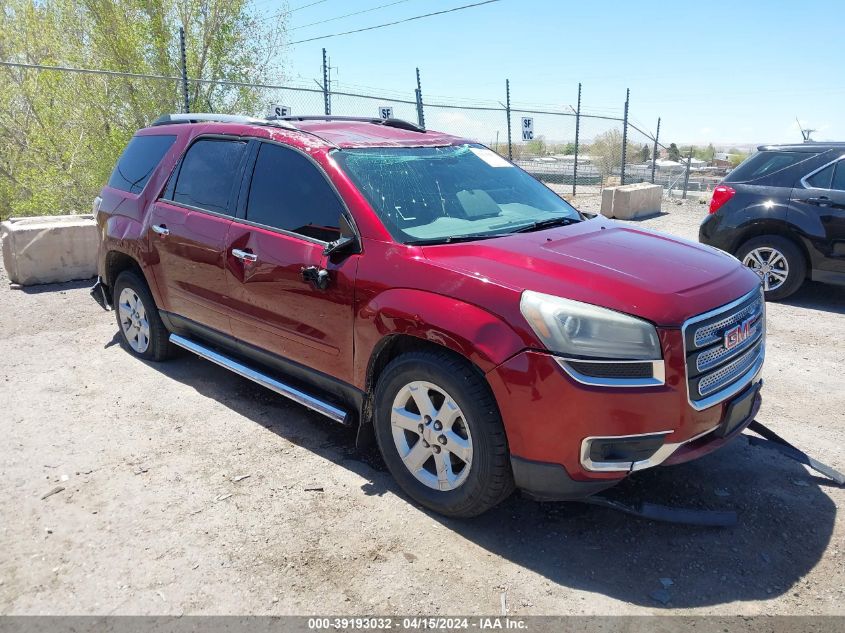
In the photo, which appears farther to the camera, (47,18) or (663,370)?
(47,18)

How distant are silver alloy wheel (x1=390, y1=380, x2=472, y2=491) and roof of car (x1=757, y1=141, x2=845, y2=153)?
612cm

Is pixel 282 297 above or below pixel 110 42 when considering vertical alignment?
below

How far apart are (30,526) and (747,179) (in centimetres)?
744

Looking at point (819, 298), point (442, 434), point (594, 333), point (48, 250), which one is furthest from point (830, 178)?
point (48, 250)

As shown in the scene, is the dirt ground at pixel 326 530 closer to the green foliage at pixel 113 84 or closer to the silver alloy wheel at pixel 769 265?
the silver alloy wheel at pixel 769 265

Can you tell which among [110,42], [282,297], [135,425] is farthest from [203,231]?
[110,42]

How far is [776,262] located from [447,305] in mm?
5628

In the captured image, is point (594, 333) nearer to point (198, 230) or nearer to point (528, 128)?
point (198, 230)

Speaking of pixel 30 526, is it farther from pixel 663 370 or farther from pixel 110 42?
pixel 110 42

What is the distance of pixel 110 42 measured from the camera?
526 inches

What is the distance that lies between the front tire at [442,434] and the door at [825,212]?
5491mm

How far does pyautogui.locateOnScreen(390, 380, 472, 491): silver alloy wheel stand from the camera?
2953mm

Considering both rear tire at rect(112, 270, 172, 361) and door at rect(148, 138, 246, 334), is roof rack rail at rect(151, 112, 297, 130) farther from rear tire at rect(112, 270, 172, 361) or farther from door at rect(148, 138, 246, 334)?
rear tire at rect(112, 270, 172, 361)

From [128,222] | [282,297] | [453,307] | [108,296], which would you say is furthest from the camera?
[108,296]
